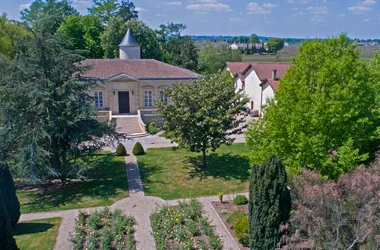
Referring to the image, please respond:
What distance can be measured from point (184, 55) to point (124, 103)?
1227 inches

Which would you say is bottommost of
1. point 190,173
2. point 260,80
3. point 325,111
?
point 190,173

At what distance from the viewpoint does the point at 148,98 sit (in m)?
36.4

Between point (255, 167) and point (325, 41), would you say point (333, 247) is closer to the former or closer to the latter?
point (255, 167)

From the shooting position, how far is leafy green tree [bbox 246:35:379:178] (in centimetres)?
1388

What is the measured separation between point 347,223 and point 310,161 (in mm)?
3550

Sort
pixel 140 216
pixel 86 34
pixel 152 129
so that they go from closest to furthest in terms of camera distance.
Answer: pixel 140 216
pixel 152 129
pixel 86 34

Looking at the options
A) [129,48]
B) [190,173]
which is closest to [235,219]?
[190,173]

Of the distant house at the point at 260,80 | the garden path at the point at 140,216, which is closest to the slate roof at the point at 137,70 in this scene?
the distant house at the point at 260,80

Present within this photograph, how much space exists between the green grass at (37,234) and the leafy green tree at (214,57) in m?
45.1

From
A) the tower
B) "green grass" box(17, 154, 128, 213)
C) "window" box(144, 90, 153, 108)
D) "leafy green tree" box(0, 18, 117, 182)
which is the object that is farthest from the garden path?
the tower

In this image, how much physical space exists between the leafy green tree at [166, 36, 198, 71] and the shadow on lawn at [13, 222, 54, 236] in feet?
169

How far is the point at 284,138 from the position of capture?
585 inches

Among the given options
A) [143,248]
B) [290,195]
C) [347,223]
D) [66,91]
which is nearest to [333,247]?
[347,223]

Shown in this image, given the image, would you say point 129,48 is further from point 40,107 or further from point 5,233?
point 5,233
